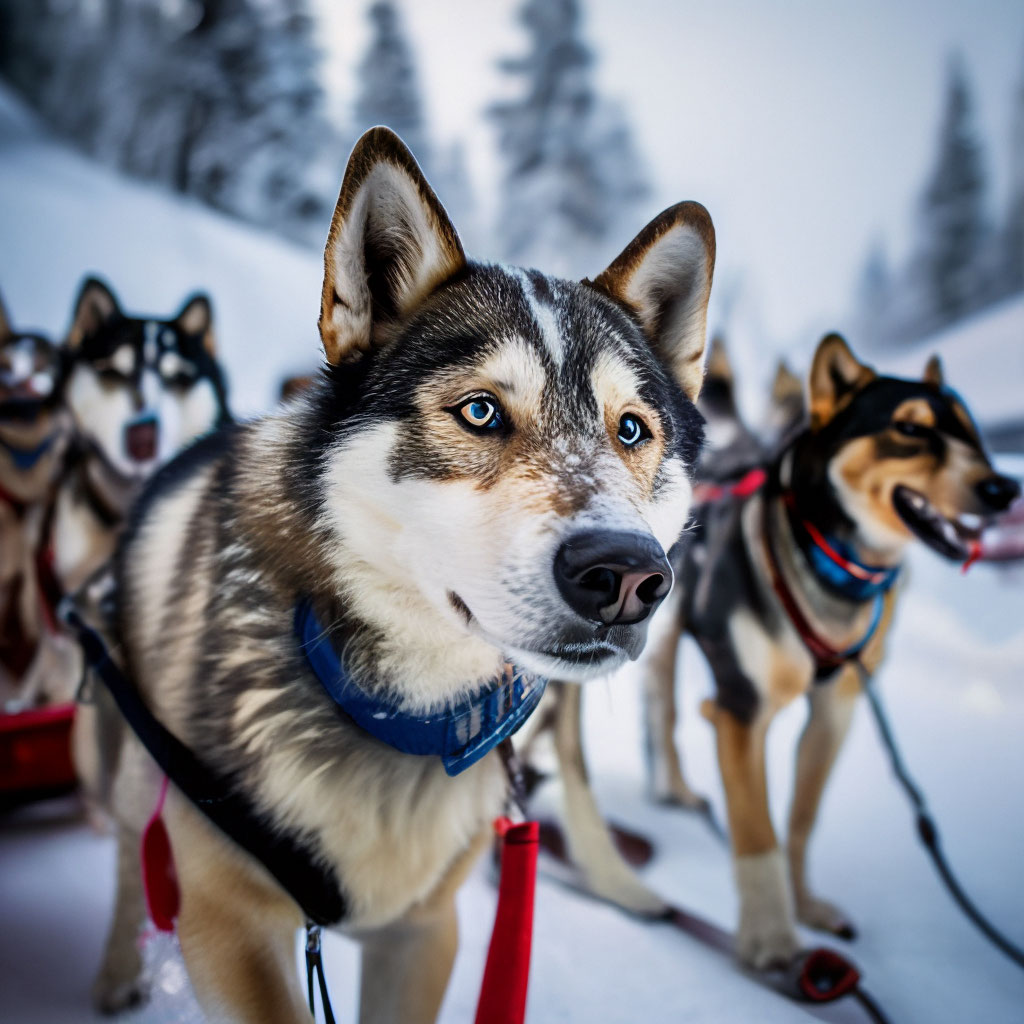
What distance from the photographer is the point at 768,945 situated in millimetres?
1206

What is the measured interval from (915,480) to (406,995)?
1117 millimetres

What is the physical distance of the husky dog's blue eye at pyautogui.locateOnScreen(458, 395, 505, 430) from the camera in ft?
2.47

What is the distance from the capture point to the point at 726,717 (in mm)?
1332

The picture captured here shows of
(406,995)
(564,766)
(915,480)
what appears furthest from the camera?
(564,766)

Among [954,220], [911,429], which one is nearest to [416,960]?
[911,429]

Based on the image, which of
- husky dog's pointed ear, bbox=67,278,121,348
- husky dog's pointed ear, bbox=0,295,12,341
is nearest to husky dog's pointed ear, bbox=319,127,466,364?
A: husky dog's pointed ear, bbox=67,278,121,348

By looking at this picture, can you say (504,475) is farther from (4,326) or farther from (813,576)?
(4,326)

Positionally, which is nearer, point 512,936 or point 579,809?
point 512,936

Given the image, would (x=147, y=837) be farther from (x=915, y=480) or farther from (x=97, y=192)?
(x=97, y=192)

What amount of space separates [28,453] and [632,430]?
167cm

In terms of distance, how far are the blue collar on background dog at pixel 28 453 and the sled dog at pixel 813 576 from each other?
1.58 metres

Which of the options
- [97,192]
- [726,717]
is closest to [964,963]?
[726,717]

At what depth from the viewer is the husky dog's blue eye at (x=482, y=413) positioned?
2.47 feet

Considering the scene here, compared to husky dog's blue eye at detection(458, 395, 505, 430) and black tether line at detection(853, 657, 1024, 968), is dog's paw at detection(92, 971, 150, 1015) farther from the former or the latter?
black tether line at detection(853, 657, 1024, 968)
